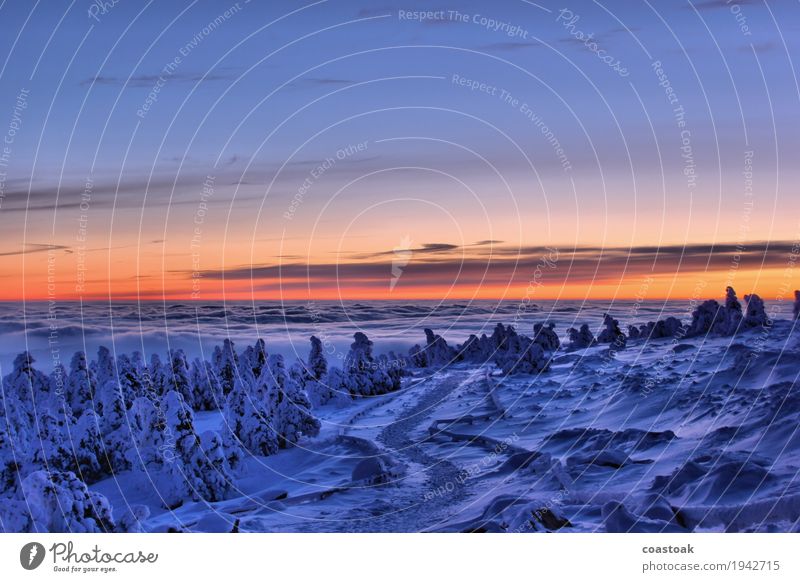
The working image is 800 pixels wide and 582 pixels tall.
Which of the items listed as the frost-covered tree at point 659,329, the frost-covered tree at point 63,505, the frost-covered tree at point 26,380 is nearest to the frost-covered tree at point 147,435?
the frost-covered tree at point 63,505

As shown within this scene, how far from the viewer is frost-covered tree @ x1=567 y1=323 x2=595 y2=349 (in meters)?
29.8

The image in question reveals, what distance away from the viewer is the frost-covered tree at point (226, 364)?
27.6 metres

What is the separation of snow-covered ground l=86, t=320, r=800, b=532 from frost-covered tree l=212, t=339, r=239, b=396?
4.57ft

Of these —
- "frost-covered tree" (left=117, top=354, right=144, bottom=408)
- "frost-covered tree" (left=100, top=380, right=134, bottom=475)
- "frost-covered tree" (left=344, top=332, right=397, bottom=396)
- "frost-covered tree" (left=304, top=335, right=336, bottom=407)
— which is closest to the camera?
"frost-covered tree" (left=100, top=380, right=134, bottom=475)

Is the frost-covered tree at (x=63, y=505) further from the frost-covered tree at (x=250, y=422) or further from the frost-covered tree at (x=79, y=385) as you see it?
the frost-covered tree at (x=79, y=385)

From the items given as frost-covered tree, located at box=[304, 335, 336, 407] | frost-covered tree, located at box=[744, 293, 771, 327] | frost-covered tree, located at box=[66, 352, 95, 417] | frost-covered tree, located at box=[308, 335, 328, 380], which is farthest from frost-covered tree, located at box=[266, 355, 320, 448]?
frost-covered tree, located at box=[744, 293, 771, 327]

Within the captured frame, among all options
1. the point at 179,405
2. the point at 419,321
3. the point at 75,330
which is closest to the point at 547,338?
the point at 419,321

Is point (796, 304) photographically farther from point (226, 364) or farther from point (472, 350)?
point (226, 364)

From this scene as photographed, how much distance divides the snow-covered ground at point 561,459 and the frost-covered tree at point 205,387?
796 millimetres

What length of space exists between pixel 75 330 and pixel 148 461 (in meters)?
7.97

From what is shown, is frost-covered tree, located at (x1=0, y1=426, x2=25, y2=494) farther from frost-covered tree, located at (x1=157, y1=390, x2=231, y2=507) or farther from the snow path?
the snow path

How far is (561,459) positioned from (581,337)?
8451mm

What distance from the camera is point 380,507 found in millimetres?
21594

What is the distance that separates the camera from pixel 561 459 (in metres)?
22.1
